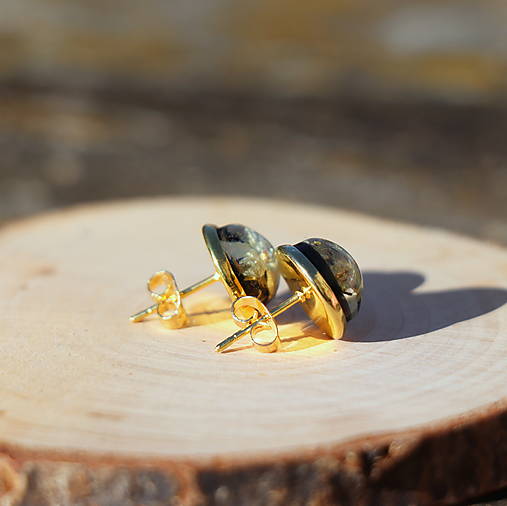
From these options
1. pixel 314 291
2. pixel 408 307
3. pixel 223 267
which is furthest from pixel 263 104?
pixel 314 291

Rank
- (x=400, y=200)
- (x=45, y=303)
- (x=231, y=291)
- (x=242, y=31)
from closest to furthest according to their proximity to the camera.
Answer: (x=231, y=291), (x=45, y=303), (x=400, y=200), (x=242, y=31)

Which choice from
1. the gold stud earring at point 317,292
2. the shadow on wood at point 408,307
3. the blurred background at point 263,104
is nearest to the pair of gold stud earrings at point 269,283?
the gold stud earring at point 317,292

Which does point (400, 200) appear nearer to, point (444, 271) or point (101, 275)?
point (444, 271)

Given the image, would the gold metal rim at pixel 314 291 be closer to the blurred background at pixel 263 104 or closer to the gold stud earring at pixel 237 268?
the gold stud earring at pixel 237 268

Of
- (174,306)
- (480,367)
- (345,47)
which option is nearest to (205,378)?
(174,306)

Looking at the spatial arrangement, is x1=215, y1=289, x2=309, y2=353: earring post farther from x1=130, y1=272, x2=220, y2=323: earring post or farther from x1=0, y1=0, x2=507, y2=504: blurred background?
x1=0, y1=0, x2=507, y2=504: blurred background

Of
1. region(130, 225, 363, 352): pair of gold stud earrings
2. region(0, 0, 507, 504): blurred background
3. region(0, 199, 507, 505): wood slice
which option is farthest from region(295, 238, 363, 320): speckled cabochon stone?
region(0, 0, 507, 504): blurred background

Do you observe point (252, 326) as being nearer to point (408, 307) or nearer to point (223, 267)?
point (223, 267)

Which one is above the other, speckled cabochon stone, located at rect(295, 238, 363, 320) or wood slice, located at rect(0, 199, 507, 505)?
speckled cabochon stone, located at rect(295, 238, 363, 320)
